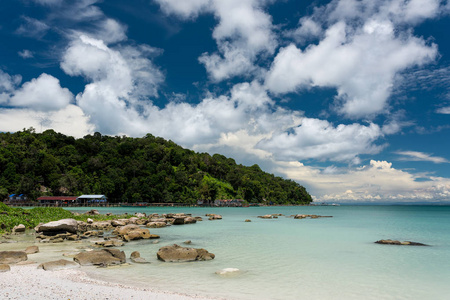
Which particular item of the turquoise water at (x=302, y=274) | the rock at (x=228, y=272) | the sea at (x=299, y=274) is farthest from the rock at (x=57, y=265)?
the rock at (x=228, y=272)

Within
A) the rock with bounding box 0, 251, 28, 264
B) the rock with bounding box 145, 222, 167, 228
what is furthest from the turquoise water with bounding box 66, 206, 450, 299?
the rock with bounding box 145, 222, 167, 228

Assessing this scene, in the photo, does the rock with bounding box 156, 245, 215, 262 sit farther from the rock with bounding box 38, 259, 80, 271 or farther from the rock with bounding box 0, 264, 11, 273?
the rock with bounding box 0, 264, 11, 273

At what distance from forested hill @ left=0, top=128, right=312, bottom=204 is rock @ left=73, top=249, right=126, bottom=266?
311ft

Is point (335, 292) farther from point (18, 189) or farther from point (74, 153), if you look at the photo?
point (74, 153)

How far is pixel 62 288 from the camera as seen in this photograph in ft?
28.0

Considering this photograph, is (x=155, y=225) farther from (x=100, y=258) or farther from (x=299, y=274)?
(x=299, y=274)

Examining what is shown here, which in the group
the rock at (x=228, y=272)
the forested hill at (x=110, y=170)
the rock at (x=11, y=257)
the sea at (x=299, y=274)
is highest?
the forested hill at (x=110, y=170)

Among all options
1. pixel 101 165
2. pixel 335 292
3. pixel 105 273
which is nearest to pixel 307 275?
pixel 335 292

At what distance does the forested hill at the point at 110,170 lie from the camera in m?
101

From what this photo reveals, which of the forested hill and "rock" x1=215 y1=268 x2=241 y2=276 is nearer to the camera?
"rock" x1=215 y1=268 x2=241 y2=276

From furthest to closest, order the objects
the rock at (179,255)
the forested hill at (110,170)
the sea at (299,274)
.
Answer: the forested hill at (110,170), the rock at (179,255), the sea at (299,274)

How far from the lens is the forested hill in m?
101

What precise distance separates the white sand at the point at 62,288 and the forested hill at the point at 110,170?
9681 centimetres

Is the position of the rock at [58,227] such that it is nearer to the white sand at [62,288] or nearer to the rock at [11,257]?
the rock at [11,257]
